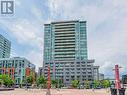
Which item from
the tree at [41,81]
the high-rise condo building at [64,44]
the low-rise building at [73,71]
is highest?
the high-rise condo building at [64,44]

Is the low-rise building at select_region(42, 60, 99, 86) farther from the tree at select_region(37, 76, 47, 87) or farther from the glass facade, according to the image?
the tree at select_region(37, 76, 47, 87)

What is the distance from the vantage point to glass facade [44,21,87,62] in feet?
604

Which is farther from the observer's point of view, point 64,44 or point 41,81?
point 64,44

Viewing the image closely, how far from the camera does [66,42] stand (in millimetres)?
186750

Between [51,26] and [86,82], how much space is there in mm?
62523

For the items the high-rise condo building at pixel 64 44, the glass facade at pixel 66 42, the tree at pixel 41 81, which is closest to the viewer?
the tree at pixel 41 81

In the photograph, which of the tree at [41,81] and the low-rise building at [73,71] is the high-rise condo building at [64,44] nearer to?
the low-rise building at [73,71]

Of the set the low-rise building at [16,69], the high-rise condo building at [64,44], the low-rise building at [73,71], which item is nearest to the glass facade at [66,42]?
the high-rise condo building at [64,44]

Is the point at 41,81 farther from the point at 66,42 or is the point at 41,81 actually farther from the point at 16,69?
the point at 66,42

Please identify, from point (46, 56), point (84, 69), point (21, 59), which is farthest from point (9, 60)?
point (84, 69)

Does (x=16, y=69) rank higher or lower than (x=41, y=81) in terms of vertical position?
higher

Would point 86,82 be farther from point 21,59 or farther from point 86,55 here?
point 21,59

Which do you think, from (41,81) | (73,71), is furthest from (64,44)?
(41,81)

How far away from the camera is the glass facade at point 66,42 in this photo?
18412 centimetres
